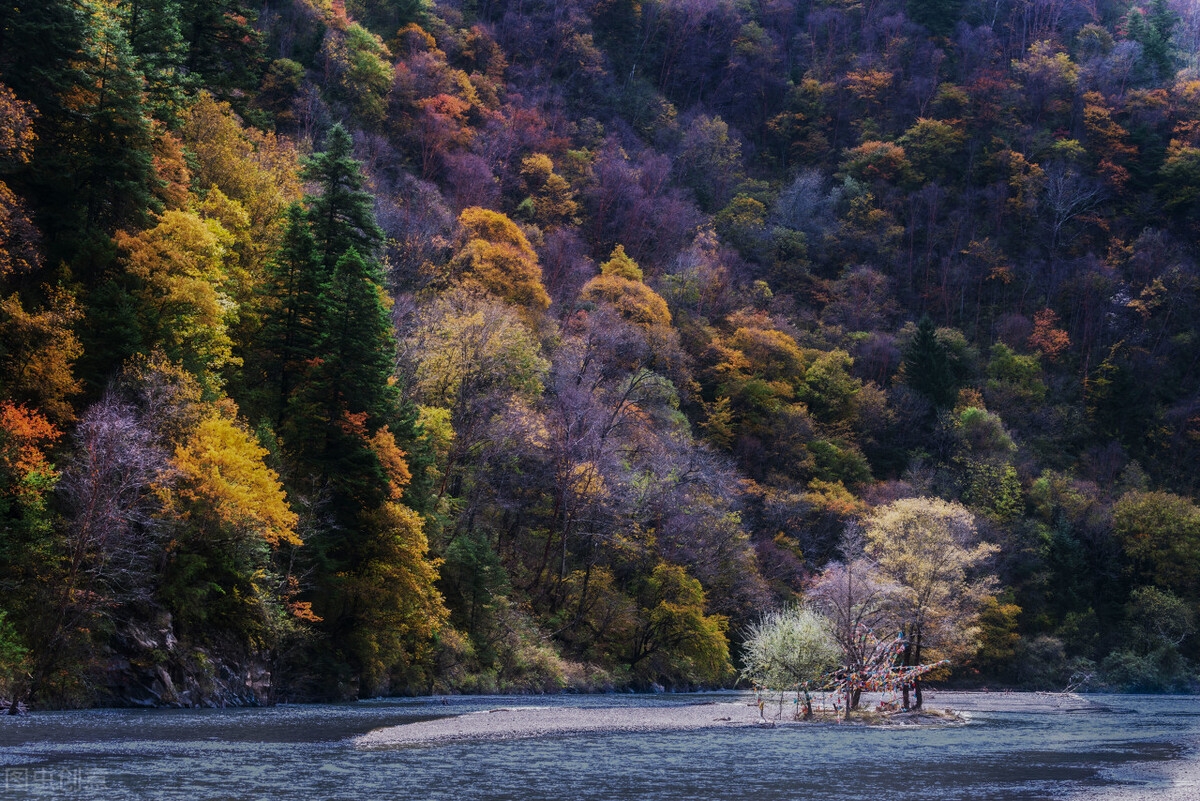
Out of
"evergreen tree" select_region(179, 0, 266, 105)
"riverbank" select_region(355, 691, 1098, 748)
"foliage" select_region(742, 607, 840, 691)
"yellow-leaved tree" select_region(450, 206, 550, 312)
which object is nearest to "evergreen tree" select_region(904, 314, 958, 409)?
"yellow-leaved tree" select_region(450, 206, 550, 312)

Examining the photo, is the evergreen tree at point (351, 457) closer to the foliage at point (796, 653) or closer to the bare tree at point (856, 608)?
the foliage at point (796, 653)

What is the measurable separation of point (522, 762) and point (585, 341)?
49.2m

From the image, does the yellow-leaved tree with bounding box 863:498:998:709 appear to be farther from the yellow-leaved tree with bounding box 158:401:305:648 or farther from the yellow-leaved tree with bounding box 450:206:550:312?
the yellow-leaved tree with bounding box 450:206:550:312

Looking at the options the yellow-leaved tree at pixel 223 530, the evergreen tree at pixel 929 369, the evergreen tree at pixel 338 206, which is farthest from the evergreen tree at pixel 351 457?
the evergreen tree at pixel 929 369

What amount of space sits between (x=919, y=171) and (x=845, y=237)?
557 inches

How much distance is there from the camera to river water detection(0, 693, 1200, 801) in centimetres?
2188

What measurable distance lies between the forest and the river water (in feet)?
20.1

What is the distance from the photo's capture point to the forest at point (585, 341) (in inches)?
1532

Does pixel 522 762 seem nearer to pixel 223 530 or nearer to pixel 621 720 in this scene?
pixel 621 720

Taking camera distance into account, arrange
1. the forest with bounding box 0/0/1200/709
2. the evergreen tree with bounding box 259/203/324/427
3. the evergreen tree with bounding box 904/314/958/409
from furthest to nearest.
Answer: the evergreen tree with bounding box 904/314/958/409, the evergreen tree with bounding box 259/203/324/427, the forest with bounding box 0/0/1200/709

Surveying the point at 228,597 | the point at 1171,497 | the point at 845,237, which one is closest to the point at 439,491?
the point at 228,597

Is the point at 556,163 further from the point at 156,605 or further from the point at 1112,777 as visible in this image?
the point at 1112,777

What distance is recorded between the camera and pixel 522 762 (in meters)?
27.8

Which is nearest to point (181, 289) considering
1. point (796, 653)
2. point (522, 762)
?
point (522, 762)
